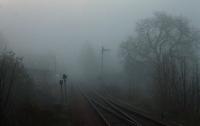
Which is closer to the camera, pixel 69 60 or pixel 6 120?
pixel 6 120

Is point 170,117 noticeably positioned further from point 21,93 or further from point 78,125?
point 21,93

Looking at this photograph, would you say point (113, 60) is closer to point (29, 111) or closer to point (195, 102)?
point (195, 102)

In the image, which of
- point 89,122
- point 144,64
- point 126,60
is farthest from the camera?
point 126,60

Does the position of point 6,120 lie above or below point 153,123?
above

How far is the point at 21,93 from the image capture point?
1980 centimetres

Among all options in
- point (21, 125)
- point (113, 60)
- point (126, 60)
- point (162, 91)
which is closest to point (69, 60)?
point (113, 60)

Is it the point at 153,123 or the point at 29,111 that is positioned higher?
the point at 29,111

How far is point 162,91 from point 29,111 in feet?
44.5

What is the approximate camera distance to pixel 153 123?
63.5 ft

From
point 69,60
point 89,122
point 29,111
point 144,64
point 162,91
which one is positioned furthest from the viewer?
point 69,60

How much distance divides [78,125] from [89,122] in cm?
135

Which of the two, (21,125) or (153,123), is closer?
(21,125)

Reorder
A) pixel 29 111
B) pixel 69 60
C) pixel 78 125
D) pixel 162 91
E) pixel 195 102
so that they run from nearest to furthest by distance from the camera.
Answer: pixel 29 111, pixel 78 125, pixel 195 102, pixel 162 91, pixel 69 60

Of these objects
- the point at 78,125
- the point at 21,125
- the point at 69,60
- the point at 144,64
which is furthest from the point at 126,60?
the point at 69,60
